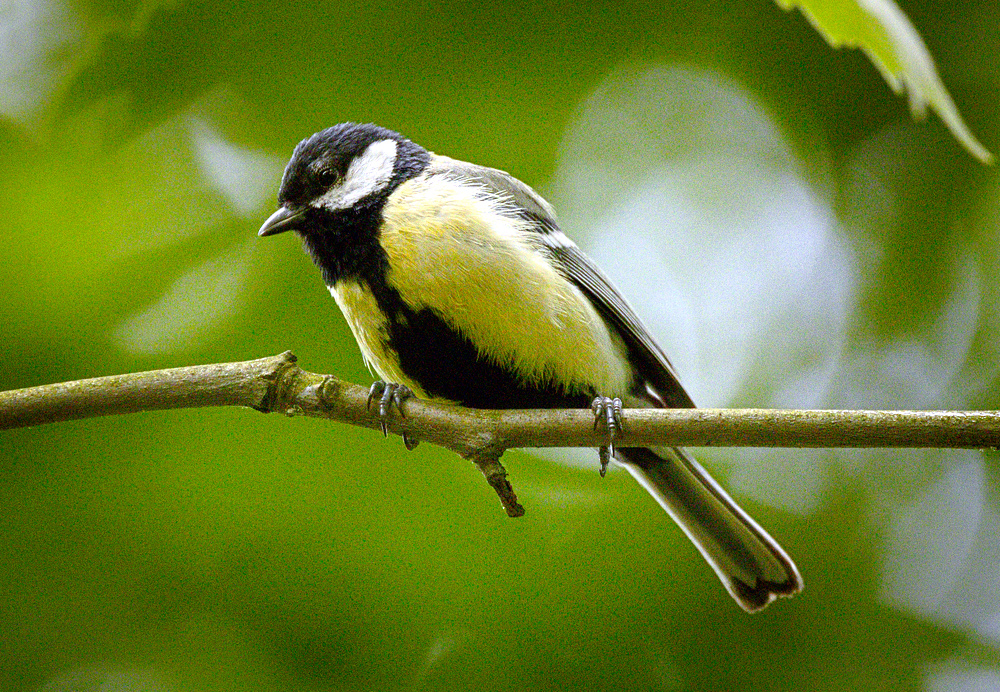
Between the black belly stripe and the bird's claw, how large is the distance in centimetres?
18

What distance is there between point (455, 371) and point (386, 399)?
1.48 ft

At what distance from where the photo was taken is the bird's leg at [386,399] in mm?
2133

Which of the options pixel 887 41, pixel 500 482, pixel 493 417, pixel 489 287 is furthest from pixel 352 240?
pixel 887 41

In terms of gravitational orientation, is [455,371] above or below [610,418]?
below

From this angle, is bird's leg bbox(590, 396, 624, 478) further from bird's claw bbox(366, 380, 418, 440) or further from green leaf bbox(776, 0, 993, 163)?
green leaf bbox(776, 0, 993, 163)

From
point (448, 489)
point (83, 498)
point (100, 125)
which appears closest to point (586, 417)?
point (448, 489)

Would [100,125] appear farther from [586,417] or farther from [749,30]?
[749,30]

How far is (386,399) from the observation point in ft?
7.17

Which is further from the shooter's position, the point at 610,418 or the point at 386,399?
the point at 386,399

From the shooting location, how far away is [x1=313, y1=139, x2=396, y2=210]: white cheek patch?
9.12 feet

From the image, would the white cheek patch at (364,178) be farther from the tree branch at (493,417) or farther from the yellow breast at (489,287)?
the tree branch at (493,417)

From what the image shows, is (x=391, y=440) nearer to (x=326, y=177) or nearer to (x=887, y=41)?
(x=326, y=177)

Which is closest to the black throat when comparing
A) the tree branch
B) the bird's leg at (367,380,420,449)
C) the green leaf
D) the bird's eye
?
the bird's eye

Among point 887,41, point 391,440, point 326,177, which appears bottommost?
point 391,440
